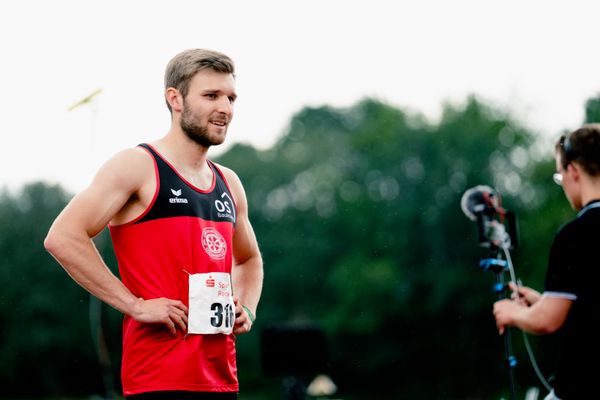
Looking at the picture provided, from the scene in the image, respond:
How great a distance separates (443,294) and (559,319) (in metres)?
27.9

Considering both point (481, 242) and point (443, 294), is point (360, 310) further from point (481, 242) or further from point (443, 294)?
point (481, 242)

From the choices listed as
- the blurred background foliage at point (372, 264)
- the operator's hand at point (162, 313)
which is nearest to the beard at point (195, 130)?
the operator's hand at point (162, 313)

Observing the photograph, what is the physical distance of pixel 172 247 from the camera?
109 inches

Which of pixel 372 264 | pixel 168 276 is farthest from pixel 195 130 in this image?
pixel 372 264

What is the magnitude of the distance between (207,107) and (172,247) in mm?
519

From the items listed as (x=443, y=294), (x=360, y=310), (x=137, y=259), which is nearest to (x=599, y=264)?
(x=137, y=259)

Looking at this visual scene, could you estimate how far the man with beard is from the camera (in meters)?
A: 2.72

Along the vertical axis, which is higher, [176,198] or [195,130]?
[195,130]

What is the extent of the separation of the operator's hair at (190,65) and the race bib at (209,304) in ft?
2.17

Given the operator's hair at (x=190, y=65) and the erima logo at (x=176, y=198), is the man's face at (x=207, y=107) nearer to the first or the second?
the operator's hair at (x=190, y=65)

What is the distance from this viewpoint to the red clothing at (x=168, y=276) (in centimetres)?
274

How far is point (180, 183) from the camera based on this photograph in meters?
2.85

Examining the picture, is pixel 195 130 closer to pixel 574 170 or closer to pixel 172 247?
pixel 172 247

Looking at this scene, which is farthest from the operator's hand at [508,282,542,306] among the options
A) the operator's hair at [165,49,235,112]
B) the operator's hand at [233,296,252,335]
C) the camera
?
the operator's hair at [165,49,235,112]
